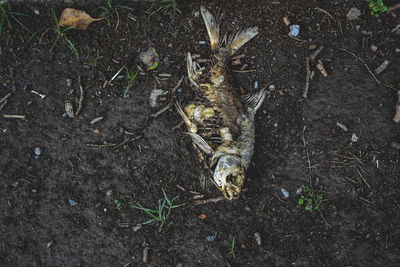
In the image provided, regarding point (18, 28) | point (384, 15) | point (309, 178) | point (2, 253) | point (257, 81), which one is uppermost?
point (384, 15)

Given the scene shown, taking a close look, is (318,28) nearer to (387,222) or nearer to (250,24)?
(250,24)

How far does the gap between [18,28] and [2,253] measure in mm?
2386

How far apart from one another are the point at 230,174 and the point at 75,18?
2.23 meters

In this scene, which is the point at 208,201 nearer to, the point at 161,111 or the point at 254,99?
the point at 161,111

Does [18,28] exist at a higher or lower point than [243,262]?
higher

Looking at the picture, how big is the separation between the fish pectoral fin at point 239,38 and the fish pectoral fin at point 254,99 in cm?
48

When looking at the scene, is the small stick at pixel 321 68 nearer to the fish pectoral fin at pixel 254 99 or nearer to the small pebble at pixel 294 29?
the small pebble at pixel 294 29

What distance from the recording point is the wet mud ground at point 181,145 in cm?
269

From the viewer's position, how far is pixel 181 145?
2.74 meters

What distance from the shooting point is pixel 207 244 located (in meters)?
2.71

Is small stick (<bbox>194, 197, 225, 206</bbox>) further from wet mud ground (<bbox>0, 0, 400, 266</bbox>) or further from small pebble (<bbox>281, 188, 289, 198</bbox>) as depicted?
small pebble (<bbox>281, 188, 289, 198</bbox>)

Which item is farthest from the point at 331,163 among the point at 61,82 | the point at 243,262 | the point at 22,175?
the point at 22,175

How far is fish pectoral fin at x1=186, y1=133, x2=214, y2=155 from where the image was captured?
2.51 metres

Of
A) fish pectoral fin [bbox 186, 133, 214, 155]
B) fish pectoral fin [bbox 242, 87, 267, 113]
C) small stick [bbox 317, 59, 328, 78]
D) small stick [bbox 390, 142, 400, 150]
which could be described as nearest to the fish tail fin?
fish pectoral fin [bbox 242, 87, 267, 113]
